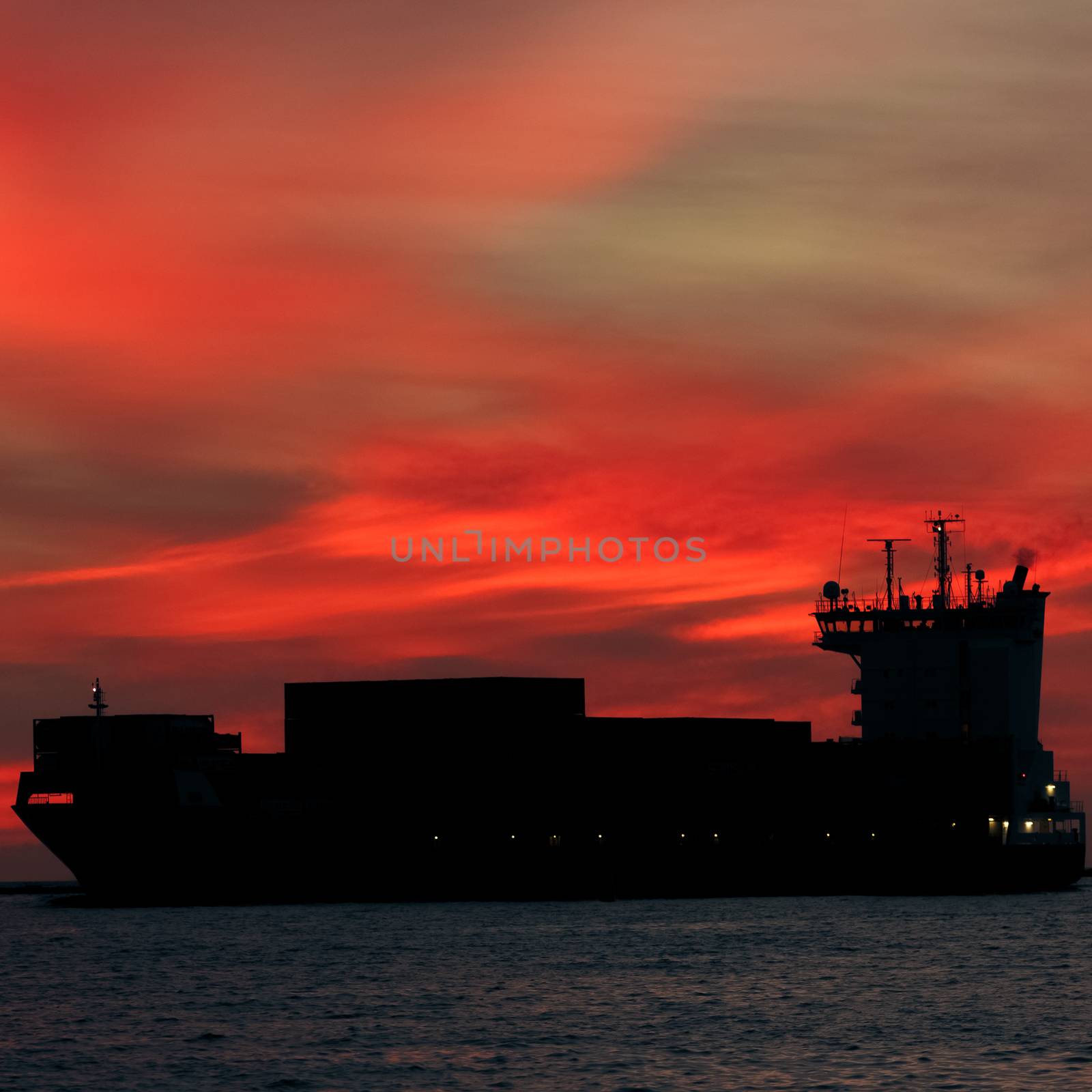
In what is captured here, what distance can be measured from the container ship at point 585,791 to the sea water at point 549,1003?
965cm

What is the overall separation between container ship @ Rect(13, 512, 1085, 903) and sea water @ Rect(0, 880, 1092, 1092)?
9.65 metres

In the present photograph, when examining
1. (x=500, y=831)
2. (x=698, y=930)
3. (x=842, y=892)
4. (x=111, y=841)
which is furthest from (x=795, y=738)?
(x=111, y=841)

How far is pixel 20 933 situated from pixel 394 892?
26442mm

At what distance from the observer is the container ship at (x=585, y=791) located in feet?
449

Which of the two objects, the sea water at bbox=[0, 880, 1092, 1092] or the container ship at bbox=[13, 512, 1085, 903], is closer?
the sea water at bbox=[0, 880, 1092, 1092]

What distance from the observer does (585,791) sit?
473 feet

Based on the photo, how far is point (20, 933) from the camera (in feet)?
434

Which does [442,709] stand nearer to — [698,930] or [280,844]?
[280,844]

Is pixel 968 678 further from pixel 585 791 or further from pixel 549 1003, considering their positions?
pixel 549 1003

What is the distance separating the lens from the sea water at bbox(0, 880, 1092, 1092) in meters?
61.3

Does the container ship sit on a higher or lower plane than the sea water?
higher

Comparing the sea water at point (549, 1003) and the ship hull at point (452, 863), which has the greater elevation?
the ship hull at point (452, 863)

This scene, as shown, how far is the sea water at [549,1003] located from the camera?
61.3 m

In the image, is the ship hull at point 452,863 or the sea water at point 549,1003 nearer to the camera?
the sea water at point 549,1003
